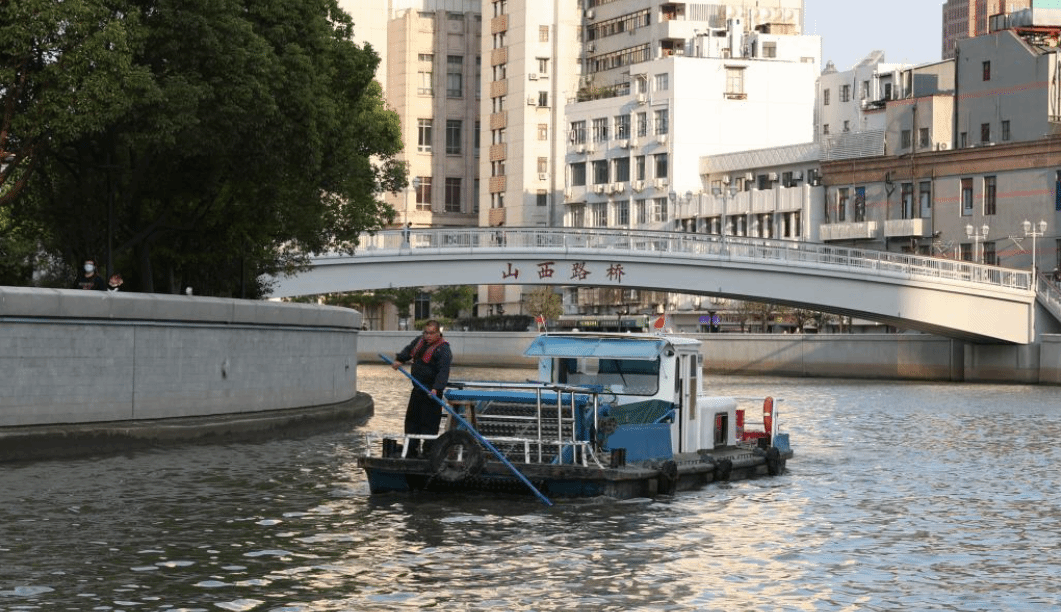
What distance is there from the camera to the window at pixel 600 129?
404ft

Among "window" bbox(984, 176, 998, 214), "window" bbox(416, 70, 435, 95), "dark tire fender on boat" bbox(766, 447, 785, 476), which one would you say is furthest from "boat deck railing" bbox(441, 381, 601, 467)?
"window" bbox(416, 70, 435, 95)

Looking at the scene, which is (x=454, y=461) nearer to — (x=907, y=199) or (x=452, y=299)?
(x=907, y=199)

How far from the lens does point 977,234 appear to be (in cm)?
9038

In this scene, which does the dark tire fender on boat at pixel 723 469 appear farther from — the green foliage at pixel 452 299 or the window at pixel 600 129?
the green foliage at pixel 452 299

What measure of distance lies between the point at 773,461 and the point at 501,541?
31.6 ft

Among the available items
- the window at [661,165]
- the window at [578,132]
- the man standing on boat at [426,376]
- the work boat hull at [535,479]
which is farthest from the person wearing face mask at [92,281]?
the window at [578,132]

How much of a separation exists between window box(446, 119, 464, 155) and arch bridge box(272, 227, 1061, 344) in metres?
72.5

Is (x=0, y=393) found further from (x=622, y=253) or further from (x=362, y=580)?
(x=622, y=253)

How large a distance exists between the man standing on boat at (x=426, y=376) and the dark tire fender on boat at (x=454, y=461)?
0.59m

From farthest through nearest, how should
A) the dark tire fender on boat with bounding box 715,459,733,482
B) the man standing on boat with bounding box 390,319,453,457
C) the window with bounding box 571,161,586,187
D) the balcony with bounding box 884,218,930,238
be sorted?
the window with bounding box 571,161,586,187 < the balcony with bounding box 884,218,930,238 < the dark tire fender on boat with bounding box 715,459,733,482 < the man standing on boat with bounding box 390,319,453,457

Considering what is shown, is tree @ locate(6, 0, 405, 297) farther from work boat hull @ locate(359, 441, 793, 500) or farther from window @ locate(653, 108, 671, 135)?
window @ locate(653, 108, 671, 135)

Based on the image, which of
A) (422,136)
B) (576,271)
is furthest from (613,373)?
(422,136)

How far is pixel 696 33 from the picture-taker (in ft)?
413

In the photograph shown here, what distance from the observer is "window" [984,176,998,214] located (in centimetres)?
9138
